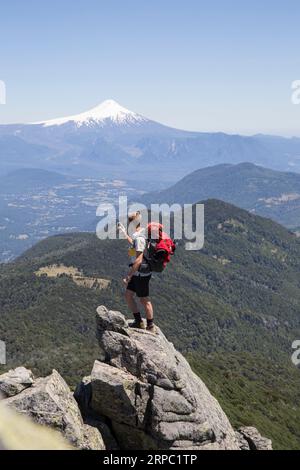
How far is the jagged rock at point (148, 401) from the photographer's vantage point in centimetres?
2180

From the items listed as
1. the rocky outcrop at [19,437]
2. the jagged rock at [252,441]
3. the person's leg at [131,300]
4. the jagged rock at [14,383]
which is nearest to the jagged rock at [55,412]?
the jagged rock at [14,383]

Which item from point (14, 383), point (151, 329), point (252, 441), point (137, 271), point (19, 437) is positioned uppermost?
point (137, 271)

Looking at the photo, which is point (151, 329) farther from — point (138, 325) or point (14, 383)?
point (14, 383)

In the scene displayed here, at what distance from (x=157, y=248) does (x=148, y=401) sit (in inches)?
290

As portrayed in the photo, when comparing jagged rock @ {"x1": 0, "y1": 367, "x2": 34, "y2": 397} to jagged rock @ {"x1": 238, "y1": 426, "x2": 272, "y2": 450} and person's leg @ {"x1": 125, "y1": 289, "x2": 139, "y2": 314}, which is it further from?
jagged rock @ {"x1": 238, "y1": 426, "x2": 272, "y2": 450}

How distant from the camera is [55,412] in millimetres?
20297

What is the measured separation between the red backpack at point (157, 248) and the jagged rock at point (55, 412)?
25.0ft

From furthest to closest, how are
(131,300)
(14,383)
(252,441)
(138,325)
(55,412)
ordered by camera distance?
(252,441), (138,325), (131,300), (14,383), (55,412)

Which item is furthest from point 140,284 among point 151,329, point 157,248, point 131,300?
point 151,329

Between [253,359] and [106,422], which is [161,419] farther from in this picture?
[253,359]

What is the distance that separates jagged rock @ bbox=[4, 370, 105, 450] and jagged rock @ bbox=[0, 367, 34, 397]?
388 millimetres

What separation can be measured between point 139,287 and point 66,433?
8.00 meters

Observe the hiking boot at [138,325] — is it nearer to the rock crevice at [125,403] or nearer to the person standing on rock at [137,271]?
the person standing on rock at [137,271]
